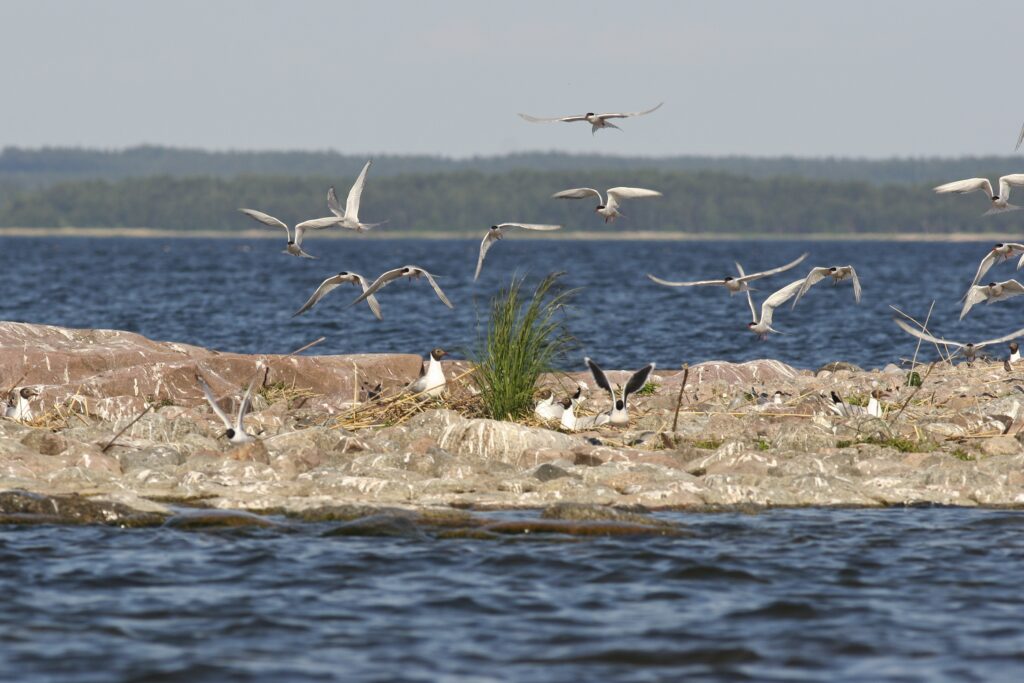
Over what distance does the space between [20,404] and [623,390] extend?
6.27 meters

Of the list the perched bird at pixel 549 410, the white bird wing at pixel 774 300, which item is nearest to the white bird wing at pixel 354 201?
the perched bird at pixel 549 410

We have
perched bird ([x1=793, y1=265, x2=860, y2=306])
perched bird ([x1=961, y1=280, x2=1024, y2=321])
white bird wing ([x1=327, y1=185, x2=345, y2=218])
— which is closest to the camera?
perched bird ([x1=793, y1=265, x2=860, y2=306])

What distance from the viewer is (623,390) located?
15125 millimetres

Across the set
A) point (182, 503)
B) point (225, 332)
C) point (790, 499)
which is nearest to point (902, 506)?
point (790, 499)

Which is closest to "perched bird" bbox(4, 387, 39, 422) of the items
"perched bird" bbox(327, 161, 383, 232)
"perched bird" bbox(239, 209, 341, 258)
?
"perched bird" bbox(239, 209, 341, 258)

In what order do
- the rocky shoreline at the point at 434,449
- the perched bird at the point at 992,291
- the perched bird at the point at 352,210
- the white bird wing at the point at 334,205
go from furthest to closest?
the perched bird at the point at 992,291
the white bird wing at the point at 334,205
the perched bird at the point at 352,210
the rocky shoreline at the point at 434,449

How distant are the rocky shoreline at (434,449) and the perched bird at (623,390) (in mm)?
242

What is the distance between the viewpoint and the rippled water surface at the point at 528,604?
26.6 feet

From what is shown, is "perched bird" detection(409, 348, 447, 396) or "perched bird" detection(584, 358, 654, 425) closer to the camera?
"perched bird" detection(584, 358, 654, 425)

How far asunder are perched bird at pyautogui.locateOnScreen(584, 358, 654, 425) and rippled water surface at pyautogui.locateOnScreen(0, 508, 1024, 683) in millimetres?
2939

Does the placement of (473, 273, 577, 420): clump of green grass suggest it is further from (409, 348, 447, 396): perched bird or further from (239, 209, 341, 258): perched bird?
(239, 209, 341, 258): perched bird

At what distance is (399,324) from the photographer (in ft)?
128

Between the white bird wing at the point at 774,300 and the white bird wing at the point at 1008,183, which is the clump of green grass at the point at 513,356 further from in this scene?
the white bird wing at the point at 1008,183

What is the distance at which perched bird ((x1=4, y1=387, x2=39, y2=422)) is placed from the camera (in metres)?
15.7
